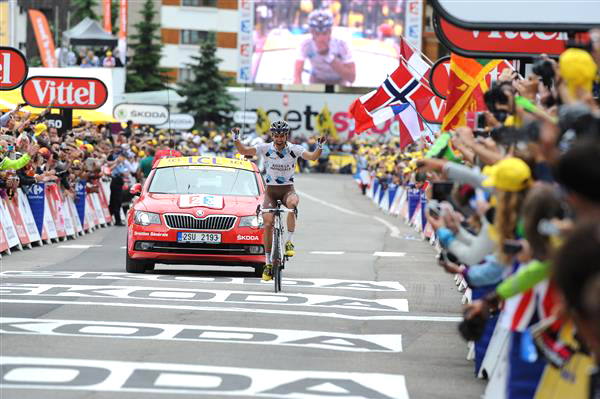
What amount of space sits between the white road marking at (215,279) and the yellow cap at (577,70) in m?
10.5

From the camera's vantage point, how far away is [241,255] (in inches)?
757

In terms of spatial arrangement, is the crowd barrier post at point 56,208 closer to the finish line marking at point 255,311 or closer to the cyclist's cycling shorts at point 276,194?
the cyclist's cycling shorts at point 276,194

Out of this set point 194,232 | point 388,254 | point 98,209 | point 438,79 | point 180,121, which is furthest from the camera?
point 180,121

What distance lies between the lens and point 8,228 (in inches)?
922

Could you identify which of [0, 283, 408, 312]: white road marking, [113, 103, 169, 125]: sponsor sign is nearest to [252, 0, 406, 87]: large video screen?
[113, 103, 169, 125]: sponsor sign

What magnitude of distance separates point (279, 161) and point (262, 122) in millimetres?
66541

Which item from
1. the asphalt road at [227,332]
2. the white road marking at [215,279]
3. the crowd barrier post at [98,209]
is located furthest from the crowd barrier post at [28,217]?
the crowd barrier post at [98,209]

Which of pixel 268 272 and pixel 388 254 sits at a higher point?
pixel 268 272

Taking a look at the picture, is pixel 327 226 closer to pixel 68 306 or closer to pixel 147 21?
pixel 68 306

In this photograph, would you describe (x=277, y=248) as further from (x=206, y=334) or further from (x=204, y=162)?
(x=204, y=162)

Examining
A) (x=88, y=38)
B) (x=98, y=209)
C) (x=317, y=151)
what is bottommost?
(x=98, y=209)

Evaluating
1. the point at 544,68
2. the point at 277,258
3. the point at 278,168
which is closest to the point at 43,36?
the point at 278,168

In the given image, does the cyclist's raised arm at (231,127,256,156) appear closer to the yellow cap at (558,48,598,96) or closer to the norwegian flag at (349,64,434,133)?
the norwegian flag at (349,64,434,133)

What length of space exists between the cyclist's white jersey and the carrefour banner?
9.17 metres
